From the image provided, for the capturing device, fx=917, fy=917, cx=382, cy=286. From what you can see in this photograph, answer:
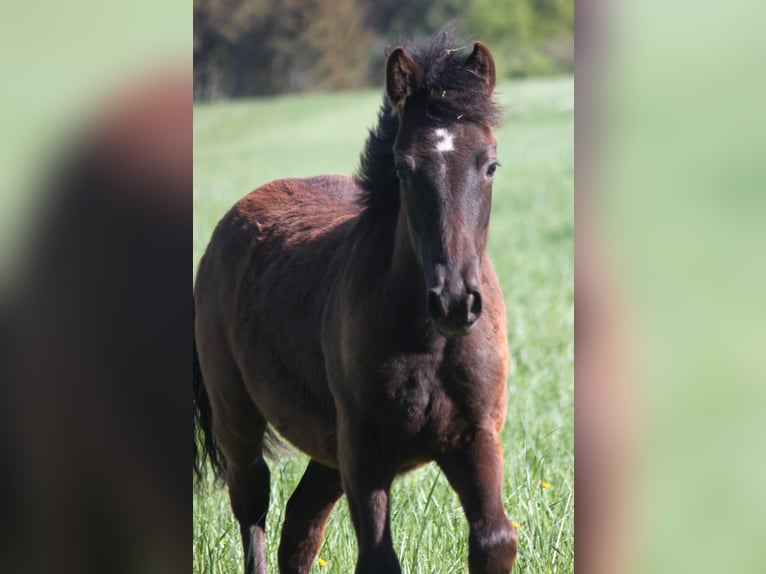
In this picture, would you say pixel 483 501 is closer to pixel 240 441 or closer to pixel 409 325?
pixel 409 325

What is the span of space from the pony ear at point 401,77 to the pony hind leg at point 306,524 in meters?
1.87

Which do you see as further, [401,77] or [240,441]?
[240,441]

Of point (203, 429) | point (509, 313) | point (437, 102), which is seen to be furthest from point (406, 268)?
point (509, 313)

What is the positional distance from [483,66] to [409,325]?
0.93 meters

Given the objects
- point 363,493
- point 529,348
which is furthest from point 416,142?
point 529,348

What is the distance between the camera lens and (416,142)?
3.04m

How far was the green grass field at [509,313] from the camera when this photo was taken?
3.87 m

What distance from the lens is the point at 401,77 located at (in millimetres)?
3164

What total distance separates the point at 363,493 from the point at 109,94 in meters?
1.68

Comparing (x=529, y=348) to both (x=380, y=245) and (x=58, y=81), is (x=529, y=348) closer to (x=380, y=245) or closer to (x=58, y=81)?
(x=380, y=245)

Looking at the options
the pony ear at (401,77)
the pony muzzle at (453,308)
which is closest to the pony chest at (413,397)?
the pony muzzle at (453,308)

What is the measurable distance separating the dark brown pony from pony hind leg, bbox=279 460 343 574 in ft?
0.13

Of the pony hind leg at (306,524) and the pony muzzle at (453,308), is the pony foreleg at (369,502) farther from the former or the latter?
the pony hind leg at (306,524)

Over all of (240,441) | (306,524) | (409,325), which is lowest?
(306,524)
